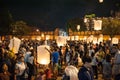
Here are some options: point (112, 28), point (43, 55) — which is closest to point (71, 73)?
point (43, 55)

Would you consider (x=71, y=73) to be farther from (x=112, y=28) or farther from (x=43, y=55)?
(x=112, y=28)

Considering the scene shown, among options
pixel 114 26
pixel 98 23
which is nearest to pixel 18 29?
pixel 114 26

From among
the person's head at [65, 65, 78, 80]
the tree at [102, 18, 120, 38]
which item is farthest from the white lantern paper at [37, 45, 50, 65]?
the tree at [102, 18, 120, 38]

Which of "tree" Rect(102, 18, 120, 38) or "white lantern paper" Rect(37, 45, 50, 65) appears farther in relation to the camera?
"tree" Rect(102, 18, 120, 38)

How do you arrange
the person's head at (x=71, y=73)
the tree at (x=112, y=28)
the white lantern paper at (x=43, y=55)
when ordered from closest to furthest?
the person's head at (x=71, y=73), the white lantern paper at (x=43, y=55), the tree at (x=112, y=28)

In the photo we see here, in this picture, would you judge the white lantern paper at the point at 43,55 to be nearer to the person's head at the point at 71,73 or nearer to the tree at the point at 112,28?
the person's head at the point at 71,73

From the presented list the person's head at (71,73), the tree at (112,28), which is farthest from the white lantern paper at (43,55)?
the tree at (112,28)

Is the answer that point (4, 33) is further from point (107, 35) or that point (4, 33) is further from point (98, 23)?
point (98, 23)

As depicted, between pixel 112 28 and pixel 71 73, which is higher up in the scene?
pixel 112 28

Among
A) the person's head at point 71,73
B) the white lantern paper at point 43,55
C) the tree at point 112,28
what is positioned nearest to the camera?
the person's head at point 71,73

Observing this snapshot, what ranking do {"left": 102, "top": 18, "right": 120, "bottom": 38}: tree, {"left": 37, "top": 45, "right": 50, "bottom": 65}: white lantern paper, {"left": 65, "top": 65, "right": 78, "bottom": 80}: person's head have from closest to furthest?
{"left": 65, "top": 65, "right": 78, "bottom": 80}: person's head
{"left": 37, "top": 45, "right": 50, "bottom": 65}: white lantern paper
{"left": 102, "top": 18, "right": 120, "bottom": 38}: tree

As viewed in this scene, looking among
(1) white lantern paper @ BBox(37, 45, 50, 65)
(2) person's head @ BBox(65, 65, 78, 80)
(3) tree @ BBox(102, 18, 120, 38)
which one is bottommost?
(2) person's head @ BBox(65, 65, 78, 80)

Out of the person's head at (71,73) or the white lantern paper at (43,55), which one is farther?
the white lantern paper at (43,55)

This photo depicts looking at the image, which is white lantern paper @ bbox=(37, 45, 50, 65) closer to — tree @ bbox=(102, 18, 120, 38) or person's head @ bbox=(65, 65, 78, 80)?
person's head @ bbox=(65, 65, 78, 80)
